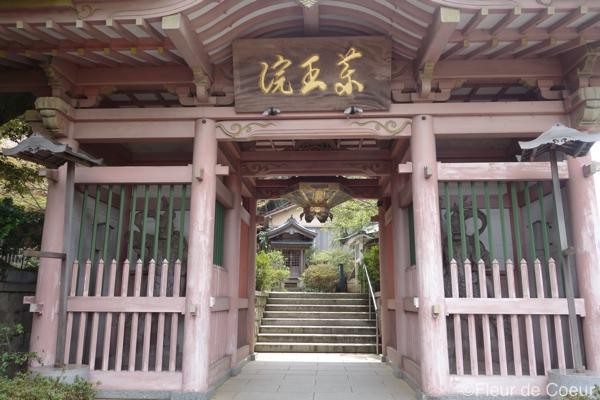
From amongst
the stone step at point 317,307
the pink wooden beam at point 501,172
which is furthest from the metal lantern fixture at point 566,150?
the stone step at point 317,307

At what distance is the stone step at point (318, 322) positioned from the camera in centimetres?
1173

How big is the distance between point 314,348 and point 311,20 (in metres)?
7.65

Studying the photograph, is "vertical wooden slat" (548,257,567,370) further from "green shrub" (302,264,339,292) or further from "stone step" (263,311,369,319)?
"green shrub" (302,264,339,292)

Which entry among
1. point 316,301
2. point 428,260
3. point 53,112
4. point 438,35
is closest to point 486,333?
point 428,260

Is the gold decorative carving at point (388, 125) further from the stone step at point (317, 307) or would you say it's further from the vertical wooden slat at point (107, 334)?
the stone step at point (317, 307)

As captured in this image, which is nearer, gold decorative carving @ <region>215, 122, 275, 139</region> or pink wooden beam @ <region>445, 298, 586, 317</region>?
pink wooden beam @ <region>445, 298, 586, 317</region>

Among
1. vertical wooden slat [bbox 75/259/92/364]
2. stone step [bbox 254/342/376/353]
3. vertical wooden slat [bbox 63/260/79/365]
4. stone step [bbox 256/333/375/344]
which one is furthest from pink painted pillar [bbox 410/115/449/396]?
stone step [bbox 256/333/375/344]

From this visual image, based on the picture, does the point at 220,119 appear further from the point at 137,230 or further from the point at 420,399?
the point at 420,399

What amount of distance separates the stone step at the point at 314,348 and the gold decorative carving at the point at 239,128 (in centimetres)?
651

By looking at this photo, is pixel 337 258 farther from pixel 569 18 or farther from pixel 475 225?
pixel 569 18

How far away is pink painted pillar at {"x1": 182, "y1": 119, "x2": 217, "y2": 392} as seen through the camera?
498 cm

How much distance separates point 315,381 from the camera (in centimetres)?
632

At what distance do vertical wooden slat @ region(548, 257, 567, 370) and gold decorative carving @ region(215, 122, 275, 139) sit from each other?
3.70 m

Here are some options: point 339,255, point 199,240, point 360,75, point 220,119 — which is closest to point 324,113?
point 360,75
